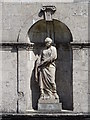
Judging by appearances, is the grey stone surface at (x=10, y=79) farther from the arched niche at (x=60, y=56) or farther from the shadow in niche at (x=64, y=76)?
the shadow in niche at (x=64, y=76)

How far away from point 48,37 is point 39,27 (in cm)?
34

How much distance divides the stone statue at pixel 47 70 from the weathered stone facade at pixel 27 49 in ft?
0.99

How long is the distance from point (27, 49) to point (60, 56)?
2.80 feet

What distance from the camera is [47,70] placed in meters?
12.9

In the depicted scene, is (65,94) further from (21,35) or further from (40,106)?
(21,35)

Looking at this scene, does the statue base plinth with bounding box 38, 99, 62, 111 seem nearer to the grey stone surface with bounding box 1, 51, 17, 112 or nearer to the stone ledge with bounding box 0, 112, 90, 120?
the stone ledge with bounding box 0, 112, 90, 120

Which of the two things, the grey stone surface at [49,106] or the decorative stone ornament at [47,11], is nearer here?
the decorative stone ornament at [47,11]

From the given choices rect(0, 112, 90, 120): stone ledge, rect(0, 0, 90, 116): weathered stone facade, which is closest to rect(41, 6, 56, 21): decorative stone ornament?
rect(0, 0, 90, 116): weathered stone facade

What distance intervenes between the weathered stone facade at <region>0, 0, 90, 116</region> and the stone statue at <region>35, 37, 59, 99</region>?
302 mm

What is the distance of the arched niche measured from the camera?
42.6 feet

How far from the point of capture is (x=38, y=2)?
12.9 meters

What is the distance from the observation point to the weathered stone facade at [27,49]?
12.8 m

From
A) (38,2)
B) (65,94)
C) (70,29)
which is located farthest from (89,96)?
(38,2)

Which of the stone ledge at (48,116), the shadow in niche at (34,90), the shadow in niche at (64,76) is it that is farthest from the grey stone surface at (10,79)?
the shadow in niche at (64,76)
